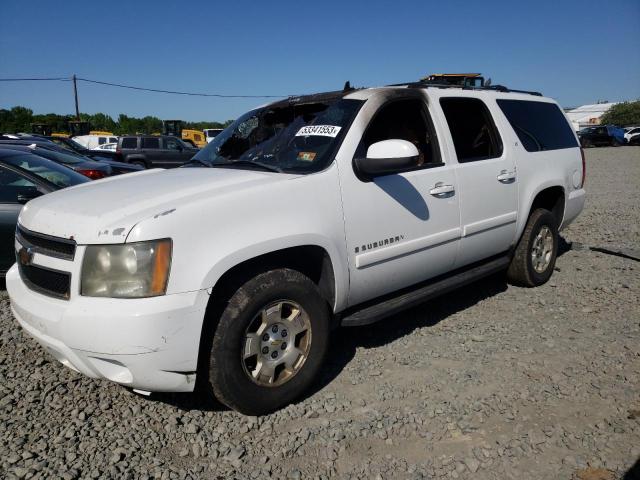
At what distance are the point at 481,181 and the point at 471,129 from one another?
496 mm

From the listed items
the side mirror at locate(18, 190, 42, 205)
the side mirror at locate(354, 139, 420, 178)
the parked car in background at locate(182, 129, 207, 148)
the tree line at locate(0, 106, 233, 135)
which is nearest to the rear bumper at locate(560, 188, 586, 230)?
the side mirror at locate(354, 139, 420, 178)

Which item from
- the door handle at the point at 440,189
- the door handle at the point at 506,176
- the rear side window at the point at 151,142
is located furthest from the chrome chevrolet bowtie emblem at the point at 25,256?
the rear side window at the point at 151,142

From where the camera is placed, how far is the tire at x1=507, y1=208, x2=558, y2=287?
4664 millimetres

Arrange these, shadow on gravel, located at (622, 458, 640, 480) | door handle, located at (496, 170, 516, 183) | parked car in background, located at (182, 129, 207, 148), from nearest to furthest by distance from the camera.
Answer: shadow on gravel, located at (622, 458, 640, 480), door handle, located at (496, 170, 516, 183), parked car in background, located at (182, 129, 207, 148)

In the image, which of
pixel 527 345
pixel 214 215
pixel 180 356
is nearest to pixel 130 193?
pixel 214 215

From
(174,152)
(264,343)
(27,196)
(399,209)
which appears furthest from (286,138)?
(174,152)

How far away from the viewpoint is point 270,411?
2832mm

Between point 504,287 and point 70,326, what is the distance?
4046mm

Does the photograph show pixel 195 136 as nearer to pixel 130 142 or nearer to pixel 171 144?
pixel 130 142

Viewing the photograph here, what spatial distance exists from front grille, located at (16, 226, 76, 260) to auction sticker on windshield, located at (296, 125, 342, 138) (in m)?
1.61

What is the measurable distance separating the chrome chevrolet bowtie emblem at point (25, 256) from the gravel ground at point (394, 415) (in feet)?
2.85

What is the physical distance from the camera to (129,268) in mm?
2348

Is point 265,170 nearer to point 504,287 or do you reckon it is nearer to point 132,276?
point 132,276

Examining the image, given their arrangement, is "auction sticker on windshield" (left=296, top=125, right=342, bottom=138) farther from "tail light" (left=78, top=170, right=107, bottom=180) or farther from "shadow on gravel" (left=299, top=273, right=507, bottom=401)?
"tail light" (left=78, top=170, right=107, bottom=180)
